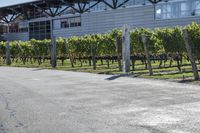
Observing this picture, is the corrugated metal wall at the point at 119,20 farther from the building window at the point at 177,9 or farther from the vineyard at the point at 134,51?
the vineyard at the point at 134,51

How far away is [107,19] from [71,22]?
8.74 m

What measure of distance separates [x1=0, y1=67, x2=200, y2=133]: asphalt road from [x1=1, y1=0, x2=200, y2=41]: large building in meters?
36.2

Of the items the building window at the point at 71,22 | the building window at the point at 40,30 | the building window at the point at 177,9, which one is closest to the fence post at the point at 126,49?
the building window at the point at 177,9

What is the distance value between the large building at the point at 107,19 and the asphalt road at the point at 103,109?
36.2 m

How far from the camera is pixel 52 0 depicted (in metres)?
66.4

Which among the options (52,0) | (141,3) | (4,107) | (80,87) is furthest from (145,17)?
(4,107)

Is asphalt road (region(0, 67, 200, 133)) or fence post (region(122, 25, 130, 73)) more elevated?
fence post (region(122, 25, 130, 73))

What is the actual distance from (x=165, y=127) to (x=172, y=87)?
6902 mm

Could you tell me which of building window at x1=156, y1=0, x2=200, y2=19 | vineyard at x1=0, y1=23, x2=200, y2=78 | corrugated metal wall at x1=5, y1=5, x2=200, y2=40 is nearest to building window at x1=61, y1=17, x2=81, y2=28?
corrugated metal wall at x1=5, y1=5, x2=200, y2=40

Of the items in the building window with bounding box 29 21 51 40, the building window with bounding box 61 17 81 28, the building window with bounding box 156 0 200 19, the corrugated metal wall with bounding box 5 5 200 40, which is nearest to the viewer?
the building window with bounding box 156 0 200 19

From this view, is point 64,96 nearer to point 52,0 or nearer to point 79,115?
point 79,115

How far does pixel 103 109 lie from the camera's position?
10828mm

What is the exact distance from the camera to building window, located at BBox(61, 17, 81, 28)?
66312 millimetres

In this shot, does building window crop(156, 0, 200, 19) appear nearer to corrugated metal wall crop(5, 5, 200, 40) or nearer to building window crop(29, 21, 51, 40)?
corrugated metal wall crop(5, 5, 200, 40)
